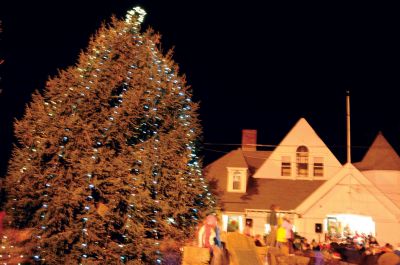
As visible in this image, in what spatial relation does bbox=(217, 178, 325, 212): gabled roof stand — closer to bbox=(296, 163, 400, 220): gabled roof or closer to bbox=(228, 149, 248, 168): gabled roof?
bbox=(296, 163, 400, 220): gabled roof

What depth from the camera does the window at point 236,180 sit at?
1196 inches

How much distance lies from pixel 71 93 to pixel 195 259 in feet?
18.9

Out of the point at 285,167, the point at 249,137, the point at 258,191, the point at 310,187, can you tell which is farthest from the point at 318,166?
the point at 249,137

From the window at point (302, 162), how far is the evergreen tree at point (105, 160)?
59.0ft

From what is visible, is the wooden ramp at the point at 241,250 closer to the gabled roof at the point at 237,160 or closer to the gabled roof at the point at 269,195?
the gabled roof at the point at 269,195

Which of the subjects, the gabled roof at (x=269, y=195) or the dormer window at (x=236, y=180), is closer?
the gabled roof at (x=269, y=195)

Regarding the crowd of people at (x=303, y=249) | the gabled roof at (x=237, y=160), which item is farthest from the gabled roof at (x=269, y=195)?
the crowd of people at (x=303, y=249)

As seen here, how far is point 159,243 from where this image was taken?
1283 cm

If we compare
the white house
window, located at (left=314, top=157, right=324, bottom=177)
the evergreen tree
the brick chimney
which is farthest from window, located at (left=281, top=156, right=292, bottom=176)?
the evergreen tree

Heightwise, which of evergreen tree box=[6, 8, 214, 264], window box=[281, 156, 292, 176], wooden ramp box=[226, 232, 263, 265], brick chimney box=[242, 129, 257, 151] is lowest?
wooden ramp box=[226, 232, 263, 265]

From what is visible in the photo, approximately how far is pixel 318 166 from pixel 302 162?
1.12 meters

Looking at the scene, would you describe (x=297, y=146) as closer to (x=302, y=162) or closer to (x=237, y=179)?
(x=302, y=162)

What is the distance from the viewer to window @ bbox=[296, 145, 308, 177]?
102ft

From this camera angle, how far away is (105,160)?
12.4 metres
